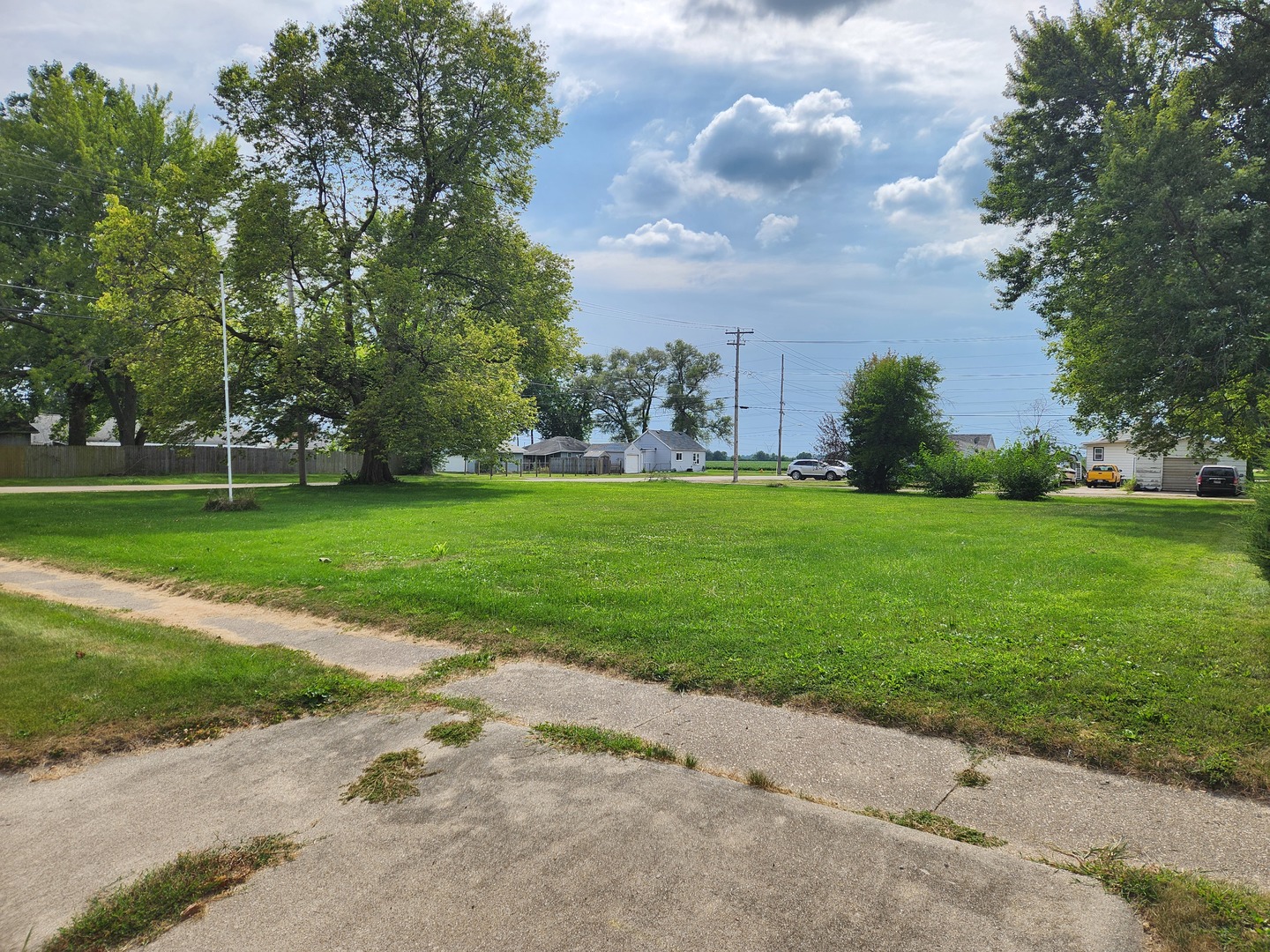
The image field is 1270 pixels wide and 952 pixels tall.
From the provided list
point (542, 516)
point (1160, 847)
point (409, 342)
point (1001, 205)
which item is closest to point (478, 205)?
point (409, 342)

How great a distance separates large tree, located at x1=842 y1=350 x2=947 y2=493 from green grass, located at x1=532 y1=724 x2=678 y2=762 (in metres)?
31.1

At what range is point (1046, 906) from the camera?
2.41m

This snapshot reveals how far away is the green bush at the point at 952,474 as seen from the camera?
2880 centimetres

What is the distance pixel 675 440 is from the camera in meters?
81.1

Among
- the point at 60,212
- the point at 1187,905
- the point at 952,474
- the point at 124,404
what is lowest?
the point at 1187,905

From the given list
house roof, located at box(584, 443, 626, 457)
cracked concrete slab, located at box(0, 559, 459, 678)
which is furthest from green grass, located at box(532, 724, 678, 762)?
house roof, located at box(584, 443, 626, 457)

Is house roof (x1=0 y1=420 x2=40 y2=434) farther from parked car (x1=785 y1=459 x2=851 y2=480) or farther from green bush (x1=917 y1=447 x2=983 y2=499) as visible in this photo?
parked car (x1=785 y1=459 x2=851 y2=480)

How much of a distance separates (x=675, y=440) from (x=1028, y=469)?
5582cm

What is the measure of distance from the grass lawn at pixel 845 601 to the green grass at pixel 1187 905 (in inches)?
43.6

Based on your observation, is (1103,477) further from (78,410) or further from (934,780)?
(78,410)

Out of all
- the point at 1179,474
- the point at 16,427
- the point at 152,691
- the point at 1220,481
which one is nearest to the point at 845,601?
the point at 152,691

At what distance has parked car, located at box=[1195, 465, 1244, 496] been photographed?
1243 inches

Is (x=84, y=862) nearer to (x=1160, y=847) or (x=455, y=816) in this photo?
(x=455, y=816)

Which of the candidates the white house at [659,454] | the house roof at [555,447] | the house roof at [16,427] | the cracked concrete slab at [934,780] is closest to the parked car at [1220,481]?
A: the cracked concrete slab at [934,780]
